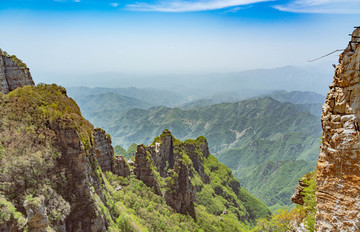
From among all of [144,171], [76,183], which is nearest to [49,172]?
[76,183]

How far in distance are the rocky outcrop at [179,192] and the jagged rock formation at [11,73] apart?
31031 mm

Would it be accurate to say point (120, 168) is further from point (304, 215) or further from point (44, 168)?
point (304, 215)

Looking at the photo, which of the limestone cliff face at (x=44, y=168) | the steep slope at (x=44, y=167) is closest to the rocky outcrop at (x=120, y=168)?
the limestone cliff face at (x=44, y=168)

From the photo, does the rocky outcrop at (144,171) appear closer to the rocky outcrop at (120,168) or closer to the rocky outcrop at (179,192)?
the rocky outcrop at (120,168)

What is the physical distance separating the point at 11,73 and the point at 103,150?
18320mm

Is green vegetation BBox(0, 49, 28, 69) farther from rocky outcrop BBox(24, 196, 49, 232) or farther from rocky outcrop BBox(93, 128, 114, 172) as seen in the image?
rocky outcrop BBox(24, 196, 49, 232)

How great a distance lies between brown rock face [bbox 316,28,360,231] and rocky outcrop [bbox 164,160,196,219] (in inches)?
1400

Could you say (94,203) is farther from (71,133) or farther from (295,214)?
(295,214)

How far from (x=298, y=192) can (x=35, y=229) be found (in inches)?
812

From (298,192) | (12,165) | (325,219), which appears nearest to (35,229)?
(12,165)

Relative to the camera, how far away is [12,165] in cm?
1592

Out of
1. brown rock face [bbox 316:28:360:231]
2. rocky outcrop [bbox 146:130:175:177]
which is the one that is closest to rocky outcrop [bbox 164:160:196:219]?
rocky outcrop [bbox 146:130:175:177]

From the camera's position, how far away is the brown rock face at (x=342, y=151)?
34.7 ft

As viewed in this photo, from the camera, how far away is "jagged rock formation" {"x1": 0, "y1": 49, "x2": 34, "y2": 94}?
1160 inches
